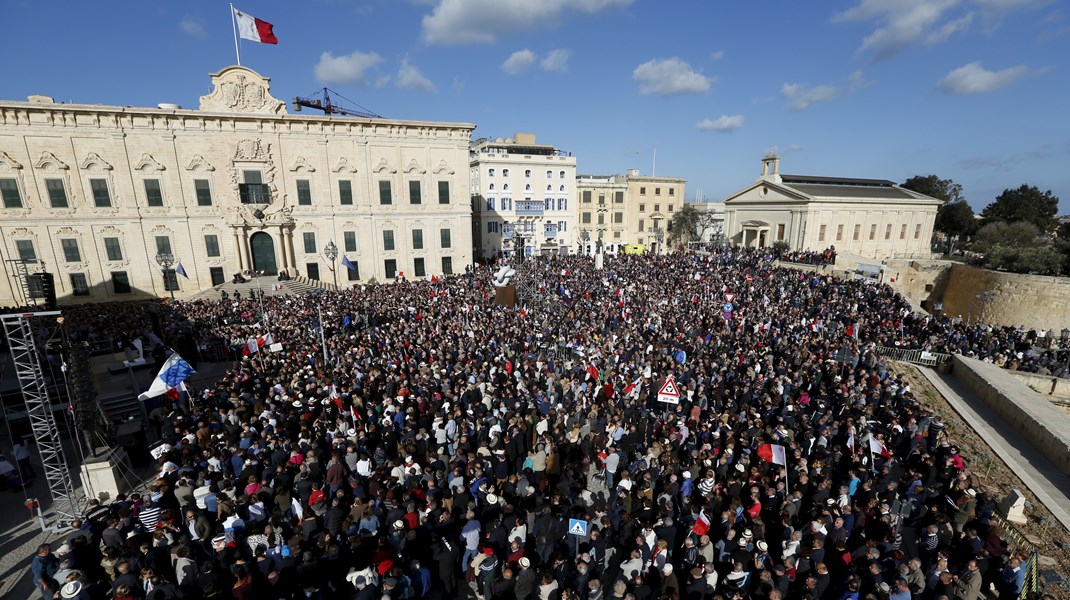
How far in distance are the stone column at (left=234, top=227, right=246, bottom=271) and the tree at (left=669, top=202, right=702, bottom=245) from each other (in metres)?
46.8


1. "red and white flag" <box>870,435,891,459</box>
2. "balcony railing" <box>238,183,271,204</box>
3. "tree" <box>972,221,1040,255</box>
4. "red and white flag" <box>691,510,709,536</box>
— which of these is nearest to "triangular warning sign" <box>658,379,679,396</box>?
"red and white flag" <box>691,510,709,536</box>

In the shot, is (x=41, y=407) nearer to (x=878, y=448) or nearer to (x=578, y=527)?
(x=578, y=527)

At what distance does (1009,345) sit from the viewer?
60.8 ft

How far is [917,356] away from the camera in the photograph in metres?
18.4

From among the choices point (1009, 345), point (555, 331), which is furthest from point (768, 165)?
point (555, 331)

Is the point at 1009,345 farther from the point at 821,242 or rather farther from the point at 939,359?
the point at 821,242

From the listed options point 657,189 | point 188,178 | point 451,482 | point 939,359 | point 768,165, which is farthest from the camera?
point 657,189

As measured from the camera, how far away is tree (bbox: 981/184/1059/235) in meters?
46.7

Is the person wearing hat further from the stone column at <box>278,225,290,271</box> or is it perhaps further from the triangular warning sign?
the stone column at <box>278,225,290,271</box>

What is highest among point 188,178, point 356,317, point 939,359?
point 188,178

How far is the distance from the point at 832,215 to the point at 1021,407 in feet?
114

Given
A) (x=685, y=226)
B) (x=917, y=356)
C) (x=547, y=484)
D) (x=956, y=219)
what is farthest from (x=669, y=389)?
(x=956, y=219)

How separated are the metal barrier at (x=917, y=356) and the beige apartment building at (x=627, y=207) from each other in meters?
39.2

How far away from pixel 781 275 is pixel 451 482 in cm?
2573
